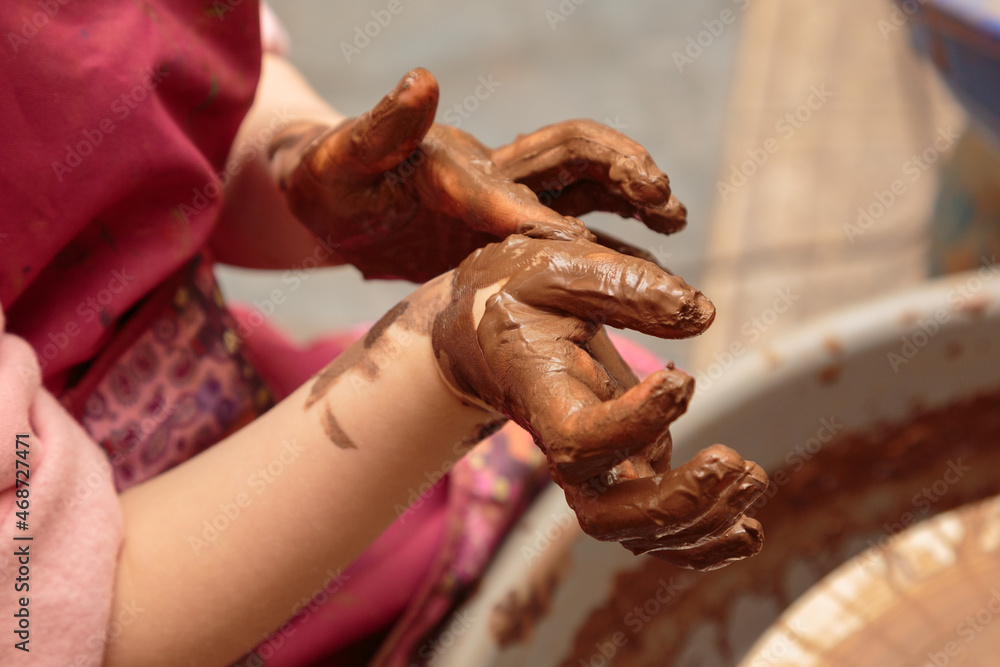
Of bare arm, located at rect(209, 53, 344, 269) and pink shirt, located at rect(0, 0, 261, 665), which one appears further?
bare arm, located at rect(209, 53, 344, 269)

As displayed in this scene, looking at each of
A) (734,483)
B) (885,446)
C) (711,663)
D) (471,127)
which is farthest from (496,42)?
(734,483)

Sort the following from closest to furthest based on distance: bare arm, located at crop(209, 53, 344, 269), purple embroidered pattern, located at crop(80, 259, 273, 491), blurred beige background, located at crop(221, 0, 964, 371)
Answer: purple embroidered pattern, located at crop(80, 259, 273, 491) < bare arm, located at crop(209, 53, 344, 269) < blurred beige background, located at crop(221, 0, 964, 371)

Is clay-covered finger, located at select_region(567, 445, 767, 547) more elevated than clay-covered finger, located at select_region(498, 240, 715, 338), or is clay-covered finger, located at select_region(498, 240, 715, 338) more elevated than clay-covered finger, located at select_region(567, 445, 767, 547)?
clay-covered finger, located at select_region(498, 240, 715, 338)

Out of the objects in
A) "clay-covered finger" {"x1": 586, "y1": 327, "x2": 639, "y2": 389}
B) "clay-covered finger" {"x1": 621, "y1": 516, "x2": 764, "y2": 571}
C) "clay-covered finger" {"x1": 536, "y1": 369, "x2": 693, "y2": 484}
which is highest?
"clay-covered finger" {"x1": 536, "y1": 369, "x2": 693, "y2": 484}

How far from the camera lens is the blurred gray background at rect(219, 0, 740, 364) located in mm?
1688

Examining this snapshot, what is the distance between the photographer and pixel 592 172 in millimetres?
509

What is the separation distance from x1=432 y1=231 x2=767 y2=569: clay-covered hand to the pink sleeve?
0.24m

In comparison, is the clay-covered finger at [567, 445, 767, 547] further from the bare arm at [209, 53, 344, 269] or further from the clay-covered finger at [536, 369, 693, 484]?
the bare arm at [209, 53, 344, 269]

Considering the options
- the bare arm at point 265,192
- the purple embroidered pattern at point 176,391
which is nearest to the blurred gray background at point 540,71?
the bare arm at point 265,192

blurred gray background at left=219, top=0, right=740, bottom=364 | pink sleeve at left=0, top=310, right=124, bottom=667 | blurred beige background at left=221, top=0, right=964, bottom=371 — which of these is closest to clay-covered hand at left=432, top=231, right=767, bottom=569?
pink sleeve at left=0, top=310, right=124, bottom=667

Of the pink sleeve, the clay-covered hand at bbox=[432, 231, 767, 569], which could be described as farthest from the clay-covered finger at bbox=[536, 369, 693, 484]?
the pink sleeve

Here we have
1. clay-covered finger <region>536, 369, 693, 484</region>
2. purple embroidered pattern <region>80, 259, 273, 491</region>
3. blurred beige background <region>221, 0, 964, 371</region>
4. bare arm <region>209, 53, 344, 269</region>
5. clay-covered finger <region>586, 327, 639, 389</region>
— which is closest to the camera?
clay-covered finger <region>536, 369, 693, 484</region>

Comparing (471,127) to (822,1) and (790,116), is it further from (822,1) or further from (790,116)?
(822,1)

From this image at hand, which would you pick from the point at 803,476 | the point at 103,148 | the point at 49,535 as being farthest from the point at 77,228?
the point at 803,476
